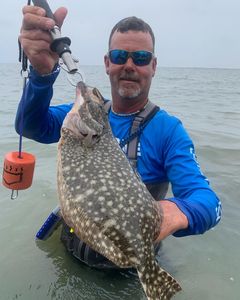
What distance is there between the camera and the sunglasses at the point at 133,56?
14.0 feet

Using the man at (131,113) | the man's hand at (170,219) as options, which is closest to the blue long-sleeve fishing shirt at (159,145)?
the man at (131,113)

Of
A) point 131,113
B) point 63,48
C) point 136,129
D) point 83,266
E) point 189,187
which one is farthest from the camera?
point 83,266

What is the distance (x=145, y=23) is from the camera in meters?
4.59

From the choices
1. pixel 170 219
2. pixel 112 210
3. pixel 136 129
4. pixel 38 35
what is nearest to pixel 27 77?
pixel 38 35

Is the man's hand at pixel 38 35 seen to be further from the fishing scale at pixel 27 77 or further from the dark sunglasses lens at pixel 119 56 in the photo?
the dark sunglasses lens at pixel 119 56

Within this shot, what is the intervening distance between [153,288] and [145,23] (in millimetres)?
3028

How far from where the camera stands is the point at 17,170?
3.74 metres

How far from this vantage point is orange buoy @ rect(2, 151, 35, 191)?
12.2 feet

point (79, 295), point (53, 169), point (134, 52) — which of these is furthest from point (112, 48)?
point (53, 169)

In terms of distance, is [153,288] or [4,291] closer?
[153,288]

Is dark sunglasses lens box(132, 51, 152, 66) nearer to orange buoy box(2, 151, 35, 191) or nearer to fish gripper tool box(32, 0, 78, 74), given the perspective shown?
fish gripper tool box(32, 0, 78, 74)

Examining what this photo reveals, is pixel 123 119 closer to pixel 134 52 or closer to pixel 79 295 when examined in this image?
pixel 134 52

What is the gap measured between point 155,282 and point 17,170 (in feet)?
5.58

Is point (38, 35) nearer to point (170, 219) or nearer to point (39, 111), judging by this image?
point (39, 111)
